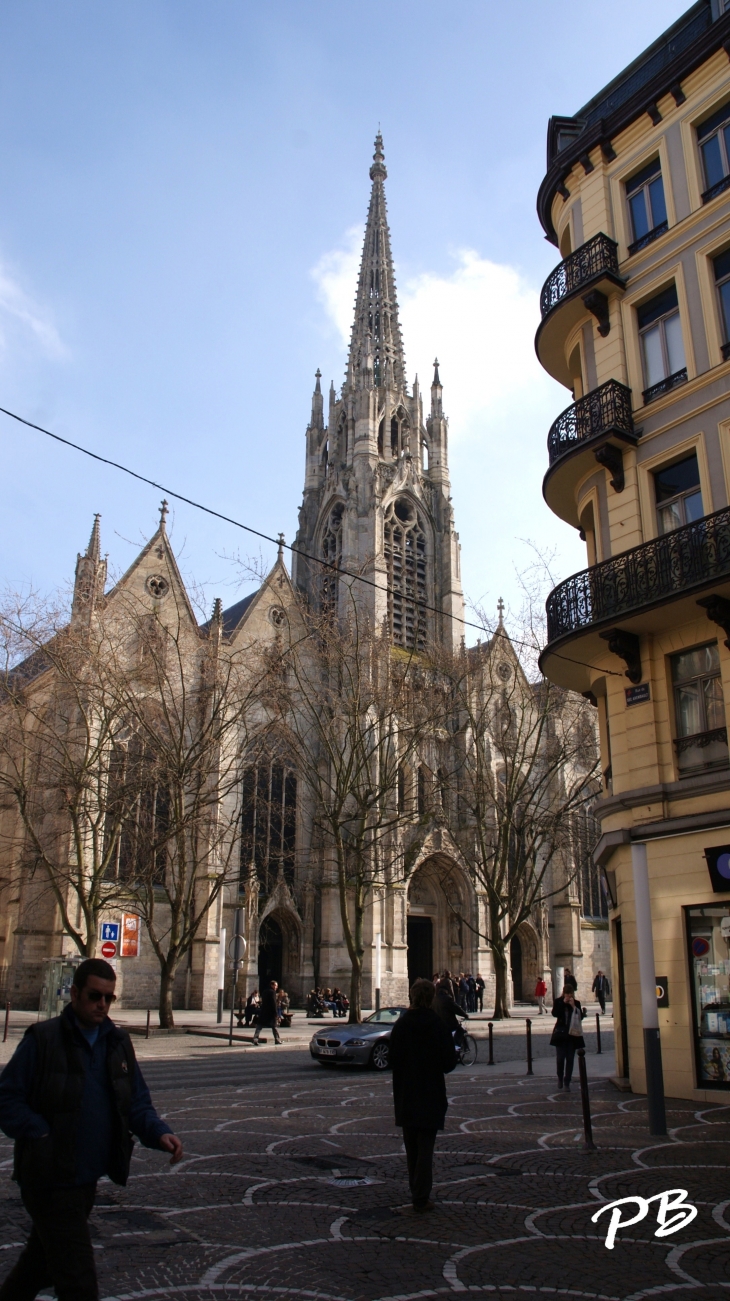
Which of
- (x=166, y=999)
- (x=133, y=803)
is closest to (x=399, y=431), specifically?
(x=133, y=803)

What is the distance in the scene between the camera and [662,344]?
1482cm

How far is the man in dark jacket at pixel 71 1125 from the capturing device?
3.57 m

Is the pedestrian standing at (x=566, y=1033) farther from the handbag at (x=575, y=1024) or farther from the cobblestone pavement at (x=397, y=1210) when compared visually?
the cobblestone pavement at (x=397, y=1210)

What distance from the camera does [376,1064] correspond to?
17.7 metres

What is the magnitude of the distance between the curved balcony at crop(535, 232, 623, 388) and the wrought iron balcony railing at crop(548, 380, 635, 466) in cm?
135

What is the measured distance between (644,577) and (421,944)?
105ft

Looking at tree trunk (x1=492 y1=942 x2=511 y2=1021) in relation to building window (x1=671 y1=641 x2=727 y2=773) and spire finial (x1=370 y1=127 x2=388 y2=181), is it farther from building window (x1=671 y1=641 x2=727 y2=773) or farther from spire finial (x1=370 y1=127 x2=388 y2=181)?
spire finial (x1=370 y1=127 x2=388 y2=181)

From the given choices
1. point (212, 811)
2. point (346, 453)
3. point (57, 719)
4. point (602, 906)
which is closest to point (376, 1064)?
point (212, 811)

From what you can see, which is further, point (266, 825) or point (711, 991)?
point (266, 825)

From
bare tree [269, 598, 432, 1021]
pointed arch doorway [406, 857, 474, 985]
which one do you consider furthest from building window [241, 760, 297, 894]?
bare tree [269, 598, 432, 1021]

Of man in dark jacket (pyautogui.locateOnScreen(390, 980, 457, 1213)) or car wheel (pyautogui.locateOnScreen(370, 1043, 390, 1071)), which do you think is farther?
car wheel (pyautogui.locateOnScreen(370, 1043, 390, 1071))

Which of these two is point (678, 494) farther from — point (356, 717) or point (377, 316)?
point (377, 316)

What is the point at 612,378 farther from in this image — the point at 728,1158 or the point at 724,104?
the point at 728,1158

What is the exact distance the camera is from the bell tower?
48.6m
